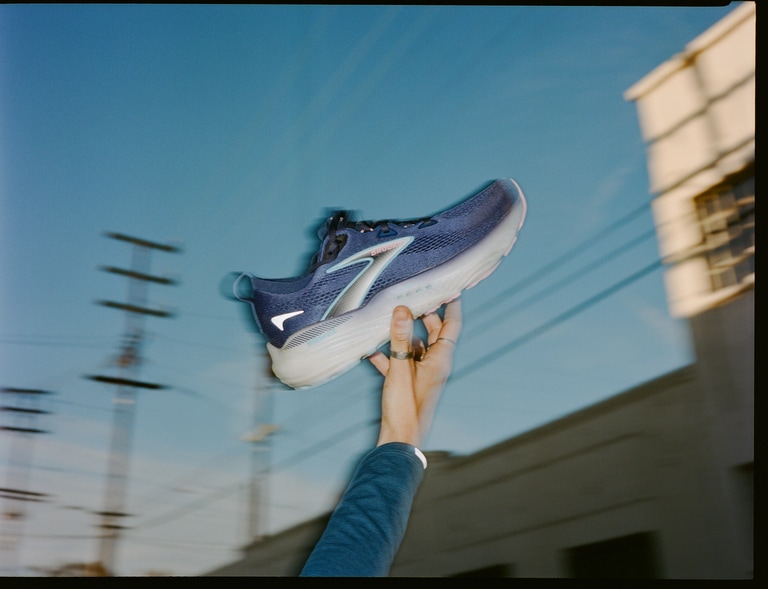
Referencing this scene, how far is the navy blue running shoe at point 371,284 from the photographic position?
134cm

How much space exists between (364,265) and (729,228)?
2.97 feet

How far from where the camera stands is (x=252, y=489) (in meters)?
1.57

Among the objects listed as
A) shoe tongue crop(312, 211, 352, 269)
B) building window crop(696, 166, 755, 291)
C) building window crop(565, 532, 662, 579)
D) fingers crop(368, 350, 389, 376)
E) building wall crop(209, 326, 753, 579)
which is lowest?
building window crop(565, 532, 662, 579)

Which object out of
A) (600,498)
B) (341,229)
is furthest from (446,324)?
(600,498)

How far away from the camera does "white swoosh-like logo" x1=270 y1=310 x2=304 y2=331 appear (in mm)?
1342

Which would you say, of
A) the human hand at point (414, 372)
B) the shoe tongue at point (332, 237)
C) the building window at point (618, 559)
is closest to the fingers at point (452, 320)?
the human hand at point (414, 372)

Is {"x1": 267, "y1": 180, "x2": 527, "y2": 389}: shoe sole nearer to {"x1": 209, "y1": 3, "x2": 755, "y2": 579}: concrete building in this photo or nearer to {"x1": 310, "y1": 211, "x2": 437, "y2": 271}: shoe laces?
{"x1": 310, "y1": 211, "x2": 437, "y2": 271}: shoe laces

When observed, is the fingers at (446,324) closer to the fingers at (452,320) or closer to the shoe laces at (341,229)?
the fingers at (452,320)

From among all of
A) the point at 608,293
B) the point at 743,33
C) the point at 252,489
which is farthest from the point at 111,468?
the point at 743,33

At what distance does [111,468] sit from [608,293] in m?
1.19

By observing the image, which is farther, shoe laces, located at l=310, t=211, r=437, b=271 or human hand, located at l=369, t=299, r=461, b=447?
shoe laces, located at l=310, t=211, r=437, b=271

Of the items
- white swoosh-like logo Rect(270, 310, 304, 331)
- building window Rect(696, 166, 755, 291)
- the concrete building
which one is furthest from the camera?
building window Rect(696, 166, 755, 291)

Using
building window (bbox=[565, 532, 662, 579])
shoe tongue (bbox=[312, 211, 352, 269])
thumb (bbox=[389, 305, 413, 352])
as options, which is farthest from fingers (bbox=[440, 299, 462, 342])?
building window (bbox=[565, 532, 662, 579])

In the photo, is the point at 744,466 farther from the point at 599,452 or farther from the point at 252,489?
the point at 252,489
